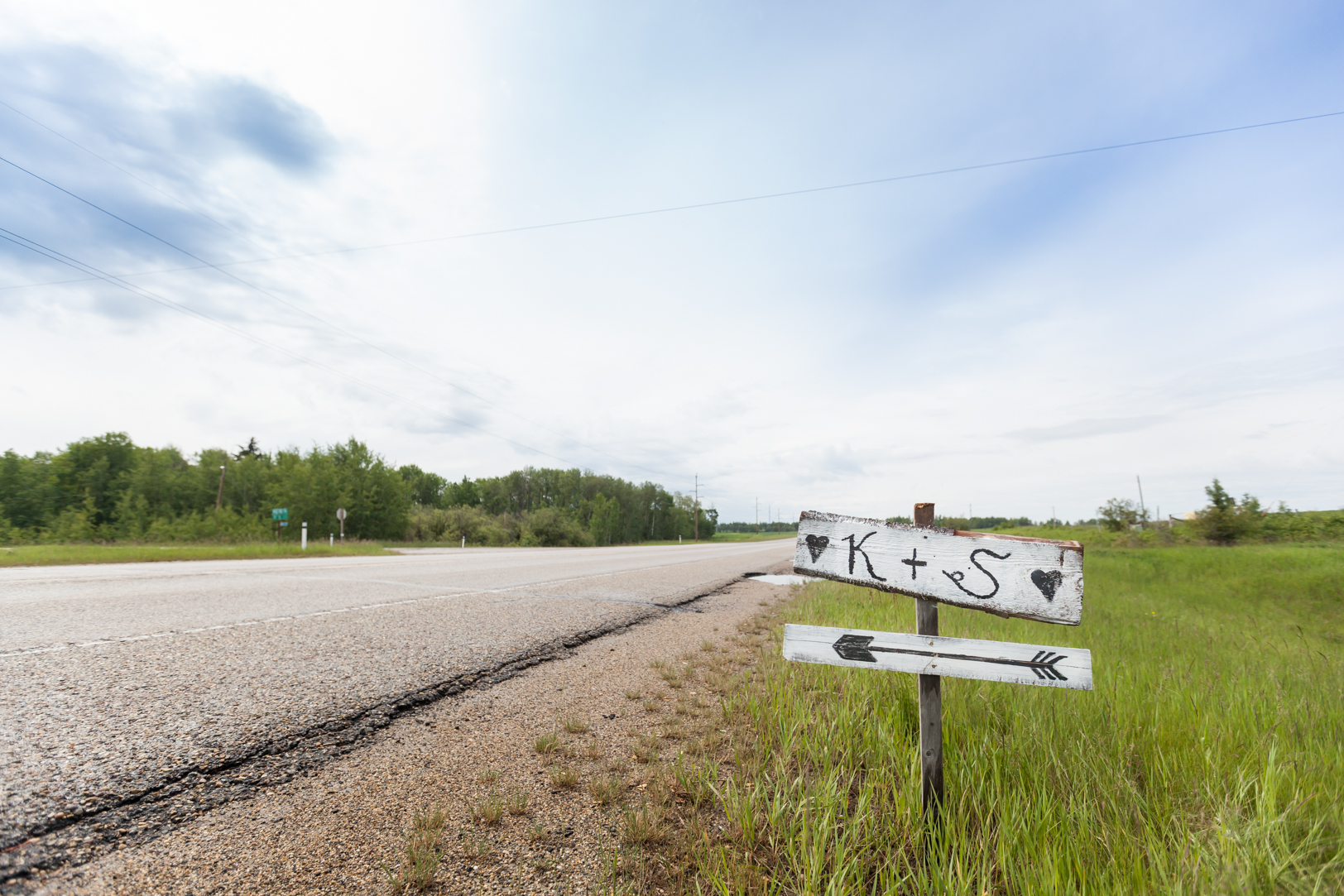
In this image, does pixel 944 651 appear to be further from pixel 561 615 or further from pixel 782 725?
pixel 561 615

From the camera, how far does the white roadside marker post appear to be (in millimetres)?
2039

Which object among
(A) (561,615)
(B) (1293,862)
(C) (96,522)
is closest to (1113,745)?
(B) (1293,862)

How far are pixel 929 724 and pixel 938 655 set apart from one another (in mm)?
431

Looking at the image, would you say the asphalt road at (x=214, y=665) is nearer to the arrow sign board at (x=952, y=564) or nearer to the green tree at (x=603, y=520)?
the arrow sign board at (x=952, y=564)

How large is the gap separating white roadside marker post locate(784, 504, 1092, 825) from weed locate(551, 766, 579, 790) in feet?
4.14

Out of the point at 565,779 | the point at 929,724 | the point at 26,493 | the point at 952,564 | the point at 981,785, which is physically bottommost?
the point at 565,779

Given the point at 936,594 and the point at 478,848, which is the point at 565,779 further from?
the point at 936,594

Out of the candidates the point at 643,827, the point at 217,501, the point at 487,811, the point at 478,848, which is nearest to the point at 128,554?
the point at 487,811

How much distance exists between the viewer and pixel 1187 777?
2.42 metres

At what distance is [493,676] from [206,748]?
182cm

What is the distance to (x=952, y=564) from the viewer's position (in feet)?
7.06

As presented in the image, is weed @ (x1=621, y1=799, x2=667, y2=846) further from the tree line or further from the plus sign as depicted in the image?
the tree line

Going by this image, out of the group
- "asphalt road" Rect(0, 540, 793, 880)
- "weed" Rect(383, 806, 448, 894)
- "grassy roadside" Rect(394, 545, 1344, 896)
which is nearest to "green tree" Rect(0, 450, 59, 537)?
"asphalt road" Rect(0, 540, 793, 880)

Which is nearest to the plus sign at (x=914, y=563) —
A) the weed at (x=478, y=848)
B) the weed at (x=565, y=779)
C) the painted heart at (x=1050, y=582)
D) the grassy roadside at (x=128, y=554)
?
the painted heart at (x=1050, y=582)
